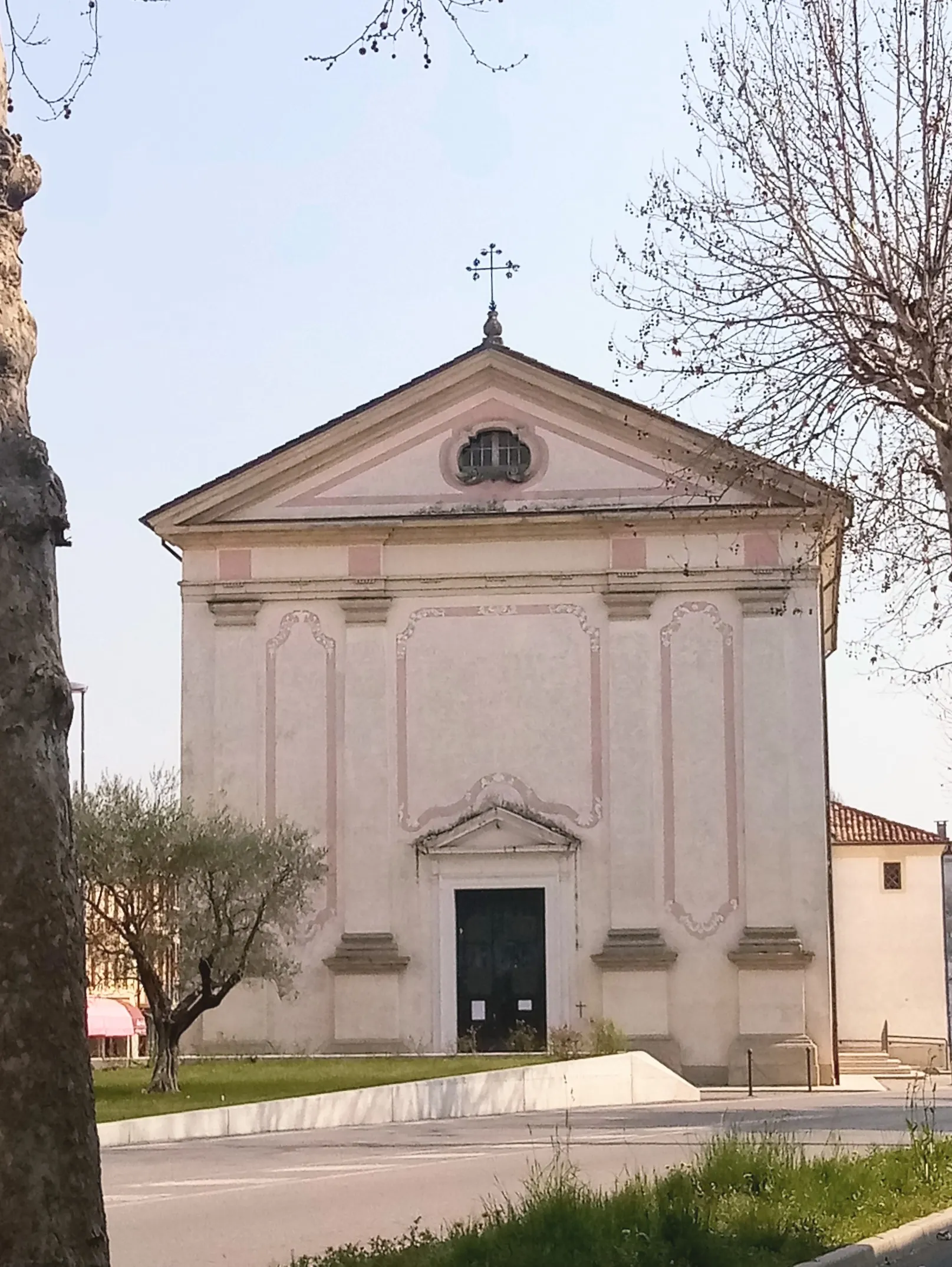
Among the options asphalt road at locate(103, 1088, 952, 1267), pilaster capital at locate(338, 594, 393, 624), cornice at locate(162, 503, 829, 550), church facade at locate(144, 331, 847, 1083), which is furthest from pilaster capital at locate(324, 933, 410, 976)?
asphalt road at locate(103, 1088, 952, 1267)

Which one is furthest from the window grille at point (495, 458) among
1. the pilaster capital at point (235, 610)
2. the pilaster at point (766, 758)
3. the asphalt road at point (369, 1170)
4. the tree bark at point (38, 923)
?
the tree bark at point (38, 923)

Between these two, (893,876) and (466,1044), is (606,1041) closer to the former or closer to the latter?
(466,1044)

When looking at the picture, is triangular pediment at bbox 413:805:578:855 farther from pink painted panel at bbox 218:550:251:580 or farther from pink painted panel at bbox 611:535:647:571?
pink painted panel at bbox 218:550:251:580

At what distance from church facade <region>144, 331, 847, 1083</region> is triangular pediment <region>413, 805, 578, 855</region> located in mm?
59

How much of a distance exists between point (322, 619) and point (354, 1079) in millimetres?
10740

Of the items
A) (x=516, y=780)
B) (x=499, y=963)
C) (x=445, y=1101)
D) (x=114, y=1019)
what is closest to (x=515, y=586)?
(x=516, y=780)

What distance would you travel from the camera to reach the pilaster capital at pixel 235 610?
35469mm

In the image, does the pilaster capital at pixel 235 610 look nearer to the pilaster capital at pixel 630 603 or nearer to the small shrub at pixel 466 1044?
the pilaster capital at pixel 630 603

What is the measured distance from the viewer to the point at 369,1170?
666 inches

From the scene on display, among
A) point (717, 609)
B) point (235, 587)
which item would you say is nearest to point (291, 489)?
point (235, 587)

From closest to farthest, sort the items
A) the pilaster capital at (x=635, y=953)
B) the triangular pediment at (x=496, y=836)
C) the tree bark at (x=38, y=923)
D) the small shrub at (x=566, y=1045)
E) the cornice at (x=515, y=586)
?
1. the tree bark at (x=38, y=923)
2. the small shrub at (x=566, y=1045)
3. the pilaster capital at (x=635, y=953)
4. the triangular pediment at (x=496, y=836)
5. the cornice at (x=515, y=586)

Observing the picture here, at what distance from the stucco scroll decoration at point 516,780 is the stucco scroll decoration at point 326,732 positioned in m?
1.11

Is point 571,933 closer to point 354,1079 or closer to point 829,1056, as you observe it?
point 829,1056

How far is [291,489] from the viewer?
117ft
